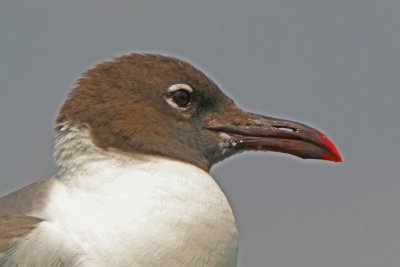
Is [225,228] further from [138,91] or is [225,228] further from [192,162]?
[138,91]

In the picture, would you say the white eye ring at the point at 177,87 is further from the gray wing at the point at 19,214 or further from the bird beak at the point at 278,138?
the gray wing at the point at 19,214

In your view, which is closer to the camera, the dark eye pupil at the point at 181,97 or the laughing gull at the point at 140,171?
the laughing gull at the point at 140,171

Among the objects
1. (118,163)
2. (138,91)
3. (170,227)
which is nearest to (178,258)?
(170,227)

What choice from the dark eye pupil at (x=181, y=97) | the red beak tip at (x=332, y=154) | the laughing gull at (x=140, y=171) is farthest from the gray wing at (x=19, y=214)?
the red beak tip at (x=332, y=154)

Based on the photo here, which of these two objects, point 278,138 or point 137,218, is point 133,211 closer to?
point 137,218

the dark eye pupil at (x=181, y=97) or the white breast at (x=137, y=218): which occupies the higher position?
the dark eye pupil at (x=181, y=97)

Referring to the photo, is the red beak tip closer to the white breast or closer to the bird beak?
the bird beak
